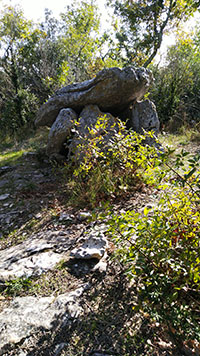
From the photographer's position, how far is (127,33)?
39.2 ft

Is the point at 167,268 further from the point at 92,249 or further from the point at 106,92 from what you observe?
the point at 106,92

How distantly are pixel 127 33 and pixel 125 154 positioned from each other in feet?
39.6

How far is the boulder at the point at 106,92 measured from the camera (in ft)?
16.4

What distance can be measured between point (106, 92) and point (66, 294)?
15.5ft

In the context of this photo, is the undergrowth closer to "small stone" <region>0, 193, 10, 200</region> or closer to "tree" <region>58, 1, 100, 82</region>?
"small stone" <region>0, 193, 10, 200</region>

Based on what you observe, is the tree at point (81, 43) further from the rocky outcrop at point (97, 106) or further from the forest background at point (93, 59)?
the rocky outcrop at point (97, 106)

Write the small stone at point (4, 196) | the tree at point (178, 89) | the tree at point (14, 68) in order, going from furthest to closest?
the tree at point (14, 68), the tree at point (178, 89), the small stone at point (4, 196)

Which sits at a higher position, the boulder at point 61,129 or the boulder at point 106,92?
the boulder at point 106,92

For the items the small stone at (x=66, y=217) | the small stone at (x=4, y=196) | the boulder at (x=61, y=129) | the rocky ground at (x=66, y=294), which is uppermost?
the boulder at (x=61, y=129)

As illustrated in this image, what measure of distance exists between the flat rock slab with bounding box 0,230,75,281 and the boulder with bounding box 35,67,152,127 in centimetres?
384

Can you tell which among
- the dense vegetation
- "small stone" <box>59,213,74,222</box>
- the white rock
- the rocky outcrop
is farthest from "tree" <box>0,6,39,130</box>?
the white rock

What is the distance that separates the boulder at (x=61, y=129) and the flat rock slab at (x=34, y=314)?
4056mm

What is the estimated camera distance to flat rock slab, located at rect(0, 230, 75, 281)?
2137 millimetres

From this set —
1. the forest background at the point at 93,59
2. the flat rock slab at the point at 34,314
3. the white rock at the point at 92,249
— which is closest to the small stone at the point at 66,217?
the white rock at the point at 92,249
